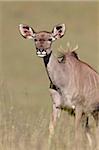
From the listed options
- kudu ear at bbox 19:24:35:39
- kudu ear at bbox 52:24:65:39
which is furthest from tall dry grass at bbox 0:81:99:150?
kudu ear at bbox 52:24:65:39

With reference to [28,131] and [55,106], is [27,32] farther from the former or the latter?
[28,131]

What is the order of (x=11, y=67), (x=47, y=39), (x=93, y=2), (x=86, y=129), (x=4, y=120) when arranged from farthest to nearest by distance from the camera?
(x=93, y=2) < (x=11, y=67) < (x=86, y=129) < (x=47, y=39) < (x=4, y=120)

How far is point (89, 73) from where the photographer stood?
13.2 m

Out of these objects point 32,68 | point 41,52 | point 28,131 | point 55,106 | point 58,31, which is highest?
point 58,31

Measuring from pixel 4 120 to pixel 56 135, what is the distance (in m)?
0.75

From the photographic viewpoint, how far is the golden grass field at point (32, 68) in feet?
35.0

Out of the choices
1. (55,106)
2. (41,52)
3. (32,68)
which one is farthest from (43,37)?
(32,68)

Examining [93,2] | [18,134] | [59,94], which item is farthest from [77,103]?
[93,2]

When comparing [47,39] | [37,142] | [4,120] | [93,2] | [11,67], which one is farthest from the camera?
[93,2]

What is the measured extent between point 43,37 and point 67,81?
3.19 ft

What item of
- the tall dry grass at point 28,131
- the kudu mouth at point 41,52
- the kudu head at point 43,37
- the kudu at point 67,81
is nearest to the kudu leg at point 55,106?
the kudu at point 67,81

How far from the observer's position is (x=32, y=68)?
27.8 meters

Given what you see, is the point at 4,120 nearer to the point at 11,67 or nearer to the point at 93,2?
the point at 11,67

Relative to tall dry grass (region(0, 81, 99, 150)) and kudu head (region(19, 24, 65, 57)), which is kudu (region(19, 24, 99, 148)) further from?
tall dry grass (region(0, 81, 99, 150))
